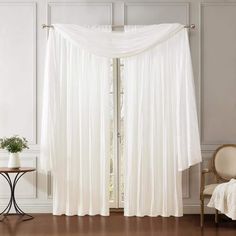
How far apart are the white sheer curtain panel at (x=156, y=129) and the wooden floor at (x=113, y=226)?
0.24 metres

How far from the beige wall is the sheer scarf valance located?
1.06ft

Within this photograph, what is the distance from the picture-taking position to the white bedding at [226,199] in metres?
5.13

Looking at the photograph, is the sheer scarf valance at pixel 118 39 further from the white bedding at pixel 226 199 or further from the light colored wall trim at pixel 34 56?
the white bedding at pixel 226 199

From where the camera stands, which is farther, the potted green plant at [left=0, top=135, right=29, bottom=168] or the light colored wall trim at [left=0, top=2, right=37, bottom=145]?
the light colored wall trim at [left=0, top=2, right=37, bottom=145]

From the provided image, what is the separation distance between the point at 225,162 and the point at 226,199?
872mm

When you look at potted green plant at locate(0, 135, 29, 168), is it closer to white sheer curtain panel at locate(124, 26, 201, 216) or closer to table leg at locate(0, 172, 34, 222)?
table leg at locate(0, 172, 34, 222)

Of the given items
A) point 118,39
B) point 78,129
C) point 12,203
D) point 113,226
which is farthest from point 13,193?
point 118,39

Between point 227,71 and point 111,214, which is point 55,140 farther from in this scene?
point 227,71

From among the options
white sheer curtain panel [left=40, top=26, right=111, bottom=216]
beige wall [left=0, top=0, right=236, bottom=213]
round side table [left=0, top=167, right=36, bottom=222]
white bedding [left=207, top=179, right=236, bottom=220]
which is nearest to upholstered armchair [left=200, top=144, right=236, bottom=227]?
beige wall [left=0, top=0, right=236, bottom=213]

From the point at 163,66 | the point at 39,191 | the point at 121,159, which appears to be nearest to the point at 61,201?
the point at 39,191

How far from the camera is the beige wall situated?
632 cm

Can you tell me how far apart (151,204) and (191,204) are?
62cm

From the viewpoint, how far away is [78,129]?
240 inches

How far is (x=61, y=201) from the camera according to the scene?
20.0 feet
